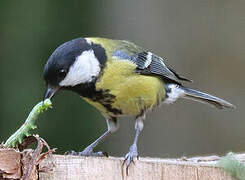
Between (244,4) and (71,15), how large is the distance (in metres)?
1.95

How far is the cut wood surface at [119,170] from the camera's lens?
1.65 metres

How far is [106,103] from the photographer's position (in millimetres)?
2592

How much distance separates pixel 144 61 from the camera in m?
2.94

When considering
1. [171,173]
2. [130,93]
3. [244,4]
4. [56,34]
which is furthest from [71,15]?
[171,173]

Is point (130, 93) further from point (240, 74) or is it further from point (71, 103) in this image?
point (71, 103)

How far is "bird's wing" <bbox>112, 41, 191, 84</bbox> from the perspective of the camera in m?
2.82

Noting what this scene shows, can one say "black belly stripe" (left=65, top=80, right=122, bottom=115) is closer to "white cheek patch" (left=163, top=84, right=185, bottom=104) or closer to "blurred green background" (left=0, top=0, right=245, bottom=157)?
"white cheek patch" (left=163, top=84, right=185, bottom=104)

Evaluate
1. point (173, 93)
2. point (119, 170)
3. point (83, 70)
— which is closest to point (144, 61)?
point (173, 93)

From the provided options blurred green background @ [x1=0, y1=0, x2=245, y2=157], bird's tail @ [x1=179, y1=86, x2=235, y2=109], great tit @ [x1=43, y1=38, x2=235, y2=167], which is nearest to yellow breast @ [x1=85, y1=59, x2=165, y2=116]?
great tit @ [x1=43, y1=38, x2=235, y2=167]

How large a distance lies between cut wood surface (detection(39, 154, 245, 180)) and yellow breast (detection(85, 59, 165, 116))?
2.72 feet

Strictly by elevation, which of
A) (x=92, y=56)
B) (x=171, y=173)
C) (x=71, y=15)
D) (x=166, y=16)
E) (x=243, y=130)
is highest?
(x=71, y=15)

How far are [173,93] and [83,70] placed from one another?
805mm

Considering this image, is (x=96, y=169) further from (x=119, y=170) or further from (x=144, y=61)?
(x=144, y=61)

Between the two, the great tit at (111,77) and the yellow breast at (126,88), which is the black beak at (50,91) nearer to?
the great tit at (111,77)
